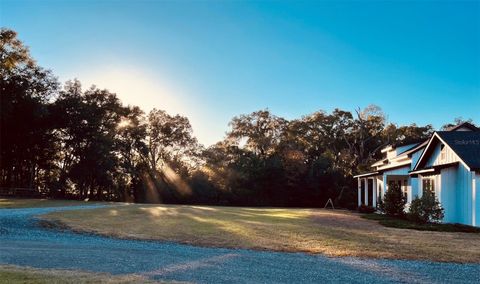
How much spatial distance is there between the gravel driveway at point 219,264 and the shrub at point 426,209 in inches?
431

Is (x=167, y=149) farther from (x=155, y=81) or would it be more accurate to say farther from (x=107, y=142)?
(x=155, y=81)

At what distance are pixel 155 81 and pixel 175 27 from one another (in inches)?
186

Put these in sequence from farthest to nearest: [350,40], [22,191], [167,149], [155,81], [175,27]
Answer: [167,149], [22,191], [155,81], [350,40], [175,27]

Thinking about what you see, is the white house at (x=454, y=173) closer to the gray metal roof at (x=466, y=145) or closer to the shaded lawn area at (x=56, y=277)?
the gray metal roof at (x=466, y=145)

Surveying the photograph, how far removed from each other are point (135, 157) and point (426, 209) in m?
37.2

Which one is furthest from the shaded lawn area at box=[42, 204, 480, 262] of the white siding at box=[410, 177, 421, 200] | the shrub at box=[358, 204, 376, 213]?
the shrub at box=[358, 204, 376, 213]

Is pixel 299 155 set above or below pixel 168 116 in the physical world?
below

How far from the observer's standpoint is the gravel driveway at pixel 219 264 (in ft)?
26.1

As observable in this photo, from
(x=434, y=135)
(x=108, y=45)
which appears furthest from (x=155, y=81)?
(x=434, y=135)

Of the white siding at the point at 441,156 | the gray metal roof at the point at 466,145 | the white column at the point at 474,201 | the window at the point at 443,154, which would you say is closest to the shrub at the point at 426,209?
the white column at the point at 474,201

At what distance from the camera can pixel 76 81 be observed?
47.5m

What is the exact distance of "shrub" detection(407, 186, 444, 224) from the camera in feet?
65.5

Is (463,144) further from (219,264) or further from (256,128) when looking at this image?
(256,128)

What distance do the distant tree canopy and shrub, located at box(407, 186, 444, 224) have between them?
19148 millimetres
